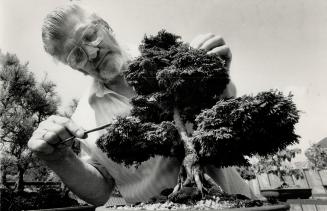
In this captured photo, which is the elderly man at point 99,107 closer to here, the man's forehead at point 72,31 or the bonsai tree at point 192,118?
the man's forehead at point 72,31

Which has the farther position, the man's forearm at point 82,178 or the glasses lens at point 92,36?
the glasses lens at point 92,36

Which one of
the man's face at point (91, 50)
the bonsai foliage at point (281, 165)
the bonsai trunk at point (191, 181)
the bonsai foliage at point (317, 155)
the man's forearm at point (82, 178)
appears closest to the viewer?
the bonsai trunk at point (191, 181)

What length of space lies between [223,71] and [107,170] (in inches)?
24.5

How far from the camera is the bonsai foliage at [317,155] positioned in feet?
46.2

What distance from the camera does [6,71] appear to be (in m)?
6.85

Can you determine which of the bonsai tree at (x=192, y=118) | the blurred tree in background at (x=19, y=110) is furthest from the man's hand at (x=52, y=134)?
the blurred tree in background at (x=19, y=110)

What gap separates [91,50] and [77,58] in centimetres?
6

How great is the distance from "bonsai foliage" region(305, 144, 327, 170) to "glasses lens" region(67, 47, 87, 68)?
15298 mm

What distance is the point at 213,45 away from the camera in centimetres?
91

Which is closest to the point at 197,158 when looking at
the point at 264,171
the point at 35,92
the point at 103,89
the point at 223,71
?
the point at 223,71

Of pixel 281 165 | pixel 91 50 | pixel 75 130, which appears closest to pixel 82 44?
pixel 91 50

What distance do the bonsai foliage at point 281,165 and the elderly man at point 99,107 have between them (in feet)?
13.7

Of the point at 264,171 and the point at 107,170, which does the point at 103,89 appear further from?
the point at 264,171

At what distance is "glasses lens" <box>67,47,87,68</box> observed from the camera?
1.01m
